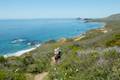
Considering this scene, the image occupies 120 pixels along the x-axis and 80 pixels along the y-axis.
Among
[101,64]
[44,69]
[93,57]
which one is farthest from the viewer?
[44,69]

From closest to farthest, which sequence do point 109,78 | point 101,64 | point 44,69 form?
point 109,78, point 101,64, point 44,69

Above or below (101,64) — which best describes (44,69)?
below

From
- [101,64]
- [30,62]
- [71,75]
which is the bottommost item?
[30,62]

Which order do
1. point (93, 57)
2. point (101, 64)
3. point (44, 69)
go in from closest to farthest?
point (101, 64), point (93, 57), point (44, 69)

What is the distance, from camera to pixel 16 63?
15.1 meters

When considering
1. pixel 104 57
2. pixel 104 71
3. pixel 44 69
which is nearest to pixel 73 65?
pixel 104 57

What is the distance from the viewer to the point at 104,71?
8000 mm

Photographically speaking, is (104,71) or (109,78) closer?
(109,78)

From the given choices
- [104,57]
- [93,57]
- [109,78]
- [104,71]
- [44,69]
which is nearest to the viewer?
[109,78]

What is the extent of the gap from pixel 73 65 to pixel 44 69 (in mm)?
4370

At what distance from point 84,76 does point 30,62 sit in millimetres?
7909

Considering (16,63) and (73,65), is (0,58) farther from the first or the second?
(73,65)

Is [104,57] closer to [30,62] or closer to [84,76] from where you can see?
[84,76]

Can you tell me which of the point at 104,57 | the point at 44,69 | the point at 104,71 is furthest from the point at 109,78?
the point at 44,69
